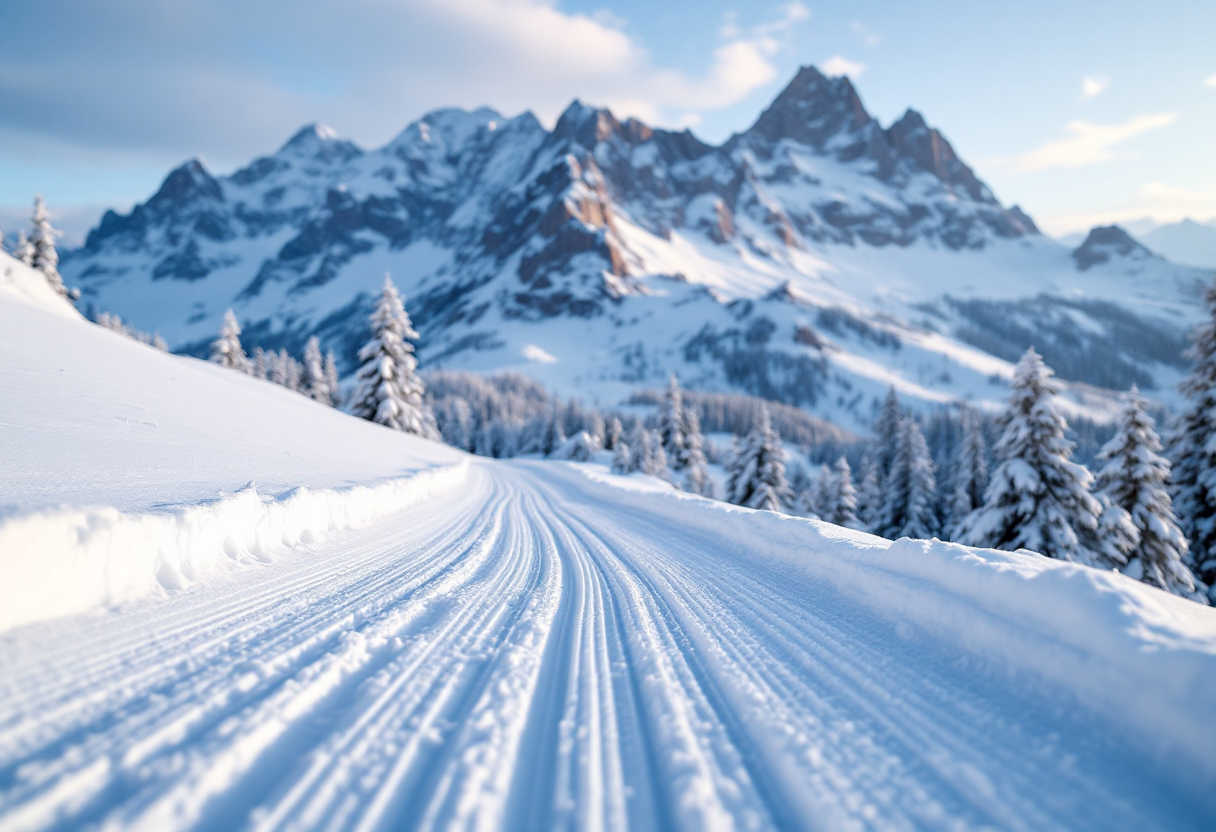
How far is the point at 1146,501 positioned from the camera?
13.6 m

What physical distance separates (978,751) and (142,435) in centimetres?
919

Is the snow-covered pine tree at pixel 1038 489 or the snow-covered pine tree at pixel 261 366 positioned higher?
the snow-covered pine tree at pixel 261 366

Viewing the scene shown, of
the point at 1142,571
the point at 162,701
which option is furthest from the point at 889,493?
the point at 162,701

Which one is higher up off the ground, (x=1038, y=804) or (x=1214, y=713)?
(x=1214, y=713)

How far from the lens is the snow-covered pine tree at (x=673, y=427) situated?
43.5 metres

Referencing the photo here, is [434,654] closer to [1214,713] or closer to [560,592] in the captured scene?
[560,592]

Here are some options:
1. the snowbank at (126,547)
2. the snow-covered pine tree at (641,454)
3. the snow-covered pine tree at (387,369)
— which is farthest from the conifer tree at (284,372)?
the snowbank at (126,547)

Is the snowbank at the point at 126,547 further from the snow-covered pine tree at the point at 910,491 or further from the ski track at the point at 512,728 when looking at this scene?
the snow-covered pine tree at the point at 910,491

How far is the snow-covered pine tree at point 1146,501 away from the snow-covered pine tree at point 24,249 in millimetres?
51340

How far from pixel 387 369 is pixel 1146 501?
3087 centimetres

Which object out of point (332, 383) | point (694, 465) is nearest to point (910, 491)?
point (694, 465)

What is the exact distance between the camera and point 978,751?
2.53 m

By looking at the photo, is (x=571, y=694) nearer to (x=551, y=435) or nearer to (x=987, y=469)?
(x=987, y=469)

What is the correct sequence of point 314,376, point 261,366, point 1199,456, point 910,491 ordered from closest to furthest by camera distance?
1. point 1199,456
2. point 910,491
3. point 314,376
4. point 261,366
